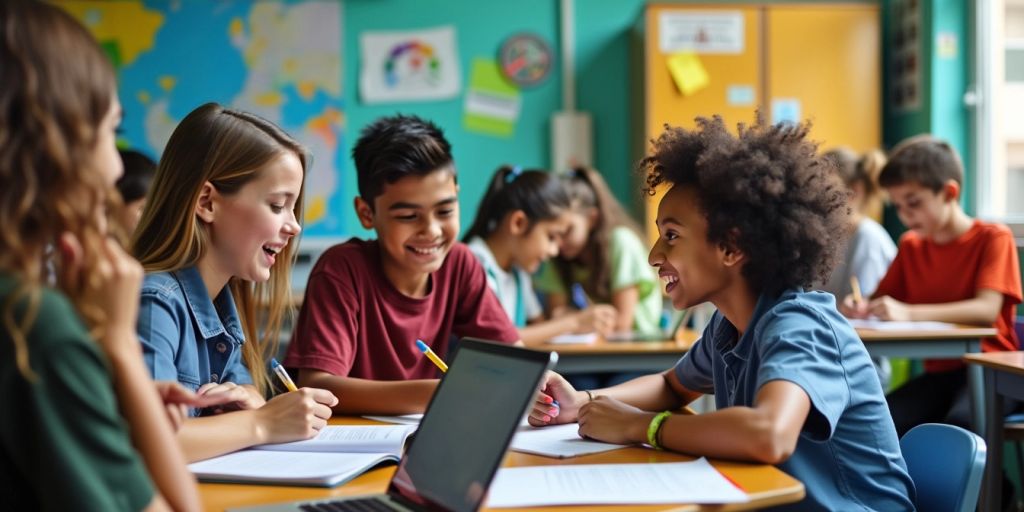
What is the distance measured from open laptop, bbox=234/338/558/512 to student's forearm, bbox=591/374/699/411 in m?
0.49

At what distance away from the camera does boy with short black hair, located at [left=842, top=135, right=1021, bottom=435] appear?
310 cm

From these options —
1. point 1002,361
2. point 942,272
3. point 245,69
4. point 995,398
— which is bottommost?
point 995,398

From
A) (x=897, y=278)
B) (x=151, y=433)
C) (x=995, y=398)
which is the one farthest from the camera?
(x=897, y=278)

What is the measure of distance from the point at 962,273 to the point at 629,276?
43.9 inches

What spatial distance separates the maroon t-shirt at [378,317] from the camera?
1878mm

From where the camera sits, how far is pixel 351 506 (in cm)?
109

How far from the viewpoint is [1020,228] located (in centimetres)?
421

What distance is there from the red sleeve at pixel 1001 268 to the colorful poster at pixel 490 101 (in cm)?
258

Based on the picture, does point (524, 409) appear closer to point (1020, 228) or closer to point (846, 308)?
point (846, 308)

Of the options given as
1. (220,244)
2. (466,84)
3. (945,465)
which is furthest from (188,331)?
(466,84)

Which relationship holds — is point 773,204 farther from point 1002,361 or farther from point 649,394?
point 1002,361

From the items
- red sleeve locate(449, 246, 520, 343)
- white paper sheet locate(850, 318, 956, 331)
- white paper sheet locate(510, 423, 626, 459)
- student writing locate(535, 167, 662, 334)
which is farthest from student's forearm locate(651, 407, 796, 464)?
student writing locate(535, 167, 662, 334)

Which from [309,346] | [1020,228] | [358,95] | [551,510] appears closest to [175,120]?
[358,95]

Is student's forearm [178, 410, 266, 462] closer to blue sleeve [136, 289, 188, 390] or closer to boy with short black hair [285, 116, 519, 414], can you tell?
blue sleeve [136, 289, 188, 390]
